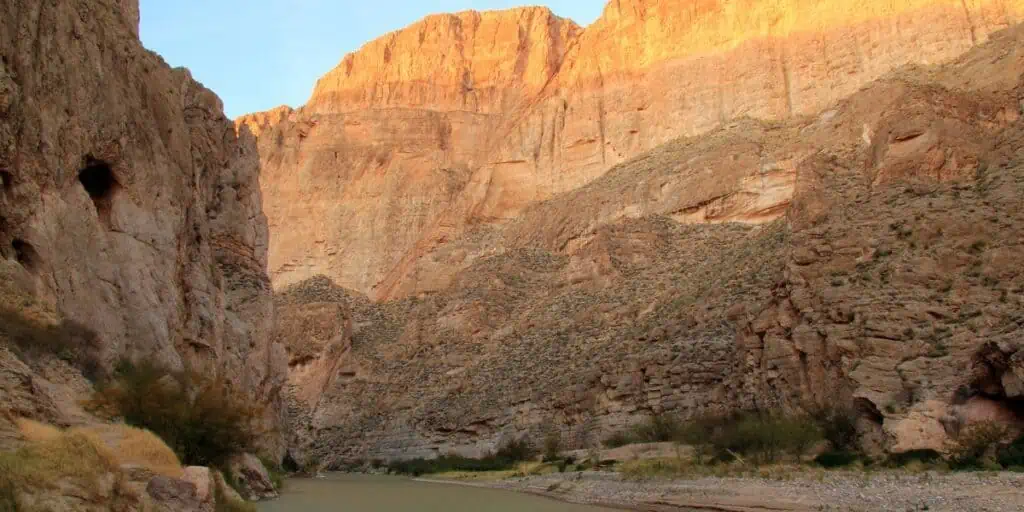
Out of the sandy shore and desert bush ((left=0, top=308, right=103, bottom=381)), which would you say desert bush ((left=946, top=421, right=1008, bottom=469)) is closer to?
the sandy shore

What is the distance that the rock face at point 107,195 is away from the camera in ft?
56.6

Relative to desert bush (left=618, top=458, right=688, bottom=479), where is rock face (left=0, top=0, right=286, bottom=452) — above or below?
above

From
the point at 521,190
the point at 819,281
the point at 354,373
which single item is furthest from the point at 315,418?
the point at 819,281

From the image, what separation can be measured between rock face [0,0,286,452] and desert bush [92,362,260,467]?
2.85 ft

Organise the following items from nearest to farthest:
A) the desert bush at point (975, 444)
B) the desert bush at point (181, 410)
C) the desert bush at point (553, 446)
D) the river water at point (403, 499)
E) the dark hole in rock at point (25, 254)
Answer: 1. the desert bush at point (181, 410)
2. the dark hole in rock at point (25, 254)
3. the desert bush at point (975, 444)
4. the river water at point (403, 499)
5. the desert bush at point (553, 446)

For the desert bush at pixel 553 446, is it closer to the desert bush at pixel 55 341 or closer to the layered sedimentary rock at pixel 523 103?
the layered sedimentary rock at pixel 523 103

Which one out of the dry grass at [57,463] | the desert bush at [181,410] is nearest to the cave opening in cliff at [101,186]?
the desert bush at [181,410]

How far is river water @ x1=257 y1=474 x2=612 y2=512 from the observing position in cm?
2138

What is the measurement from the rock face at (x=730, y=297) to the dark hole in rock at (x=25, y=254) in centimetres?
1803

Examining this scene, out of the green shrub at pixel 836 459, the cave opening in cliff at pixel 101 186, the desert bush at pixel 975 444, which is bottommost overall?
the green shrub at pixel 836 459

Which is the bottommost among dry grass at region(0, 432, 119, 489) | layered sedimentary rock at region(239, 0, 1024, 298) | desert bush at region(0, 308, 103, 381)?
dry grass at region(0, 432, 119, 489)

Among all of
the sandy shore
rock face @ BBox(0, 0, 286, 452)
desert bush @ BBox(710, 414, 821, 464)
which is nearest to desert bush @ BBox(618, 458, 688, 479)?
the sandy shore

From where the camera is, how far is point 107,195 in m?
21.6

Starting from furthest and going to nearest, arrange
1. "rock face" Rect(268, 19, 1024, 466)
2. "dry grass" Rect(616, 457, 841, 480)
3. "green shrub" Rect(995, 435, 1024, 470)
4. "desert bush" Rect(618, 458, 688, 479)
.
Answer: "desert bush" Rect(618, 458, 688, 479), "rock face" Rect(268, 19, 1024, 466), "dry grass" Rect(616, 457, 841, 480), "green shrub" Rect(995, 435, 1024, 470)
